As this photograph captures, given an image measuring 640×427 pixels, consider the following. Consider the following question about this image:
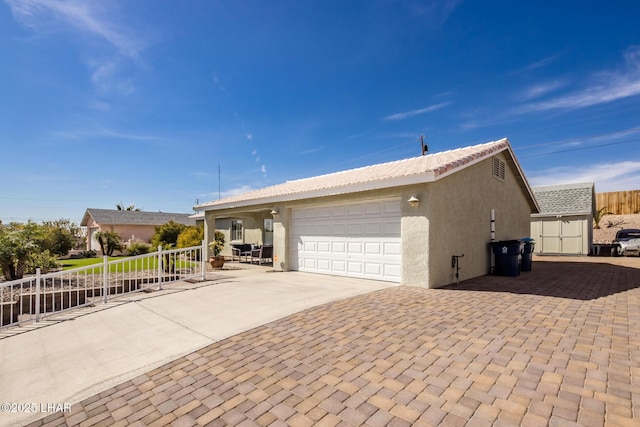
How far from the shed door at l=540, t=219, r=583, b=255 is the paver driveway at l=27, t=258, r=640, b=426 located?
17.0 m

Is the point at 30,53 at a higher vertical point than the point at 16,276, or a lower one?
higher

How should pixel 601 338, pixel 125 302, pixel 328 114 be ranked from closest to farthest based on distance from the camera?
pixel 601 338 < pixel 125 302 < pixel 328 114

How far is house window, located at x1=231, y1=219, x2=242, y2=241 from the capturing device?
1945 cm

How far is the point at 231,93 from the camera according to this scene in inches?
537

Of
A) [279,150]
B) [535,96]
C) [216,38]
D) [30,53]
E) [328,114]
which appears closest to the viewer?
[30,53]

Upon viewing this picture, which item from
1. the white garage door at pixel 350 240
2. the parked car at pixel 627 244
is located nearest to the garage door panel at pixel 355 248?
the white garage door at pixel 350 240

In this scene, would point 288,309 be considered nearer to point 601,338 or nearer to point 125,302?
point 125,302

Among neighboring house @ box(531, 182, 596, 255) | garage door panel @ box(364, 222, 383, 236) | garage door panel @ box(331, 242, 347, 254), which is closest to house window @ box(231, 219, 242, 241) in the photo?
garage door panel @ box(331, 242, 347, 254)

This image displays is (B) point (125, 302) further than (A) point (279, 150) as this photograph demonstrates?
No

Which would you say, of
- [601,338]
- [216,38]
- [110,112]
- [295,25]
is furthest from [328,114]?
[601,338]

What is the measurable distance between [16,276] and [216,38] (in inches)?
460

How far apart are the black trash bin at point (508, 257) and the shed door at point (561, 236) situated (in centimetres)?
1305

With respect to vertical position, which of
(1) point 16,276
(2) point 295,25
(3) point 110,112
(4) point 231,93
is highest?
(2) point 295,25

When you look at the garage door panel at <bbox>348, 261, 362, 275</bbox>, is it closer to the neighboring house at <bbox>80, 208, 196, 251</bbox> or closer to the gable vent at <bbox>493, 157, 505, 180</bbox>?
the gable vent at <bbox>493, 157, 505, 180</bbox>
